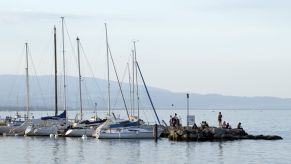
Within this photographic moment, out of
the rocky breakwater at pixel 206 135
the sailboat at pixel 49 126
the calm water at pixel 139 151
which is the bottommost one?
the calm water at pixel 139 151

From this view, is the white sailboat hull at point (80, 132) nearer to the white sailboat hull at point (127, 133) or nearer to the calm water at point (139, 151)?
the calm water at point (139, 151)

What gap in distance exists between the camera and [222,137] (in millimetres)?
73875

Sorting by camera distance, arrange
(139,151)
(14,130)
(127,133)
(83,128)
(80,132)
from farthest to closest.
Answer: (14,130), (83,128), (80,132), (127,133), (139,151)

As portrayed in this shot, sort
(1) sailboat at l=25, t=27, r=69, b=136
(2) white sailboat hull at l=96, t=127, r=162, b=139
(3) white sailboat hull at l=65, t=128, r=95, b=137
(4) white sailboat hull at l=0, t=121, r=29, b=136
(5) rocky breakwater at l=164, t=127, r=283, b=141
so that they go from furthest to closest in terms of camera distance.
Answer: (4) white sailboat hull at l=0, t=121, r=29, b=136 → (1) sailboat at l=25, t=27, r=69, b=136 → (3) white sailboat hull at l=65, t=128, r=95, b=137 → (2) white sailboat hull at l=96, t=127, r=162, b=139 → (5) rocky breakwater at l=164, t=127, r=283, b=141

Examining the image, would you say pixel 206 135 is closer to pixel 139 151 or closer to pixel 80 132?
pixel 139 151

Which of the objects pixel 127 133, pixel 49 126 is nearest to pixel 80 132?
pixel 49 126

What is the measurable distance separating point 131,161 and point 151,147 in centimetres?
1244

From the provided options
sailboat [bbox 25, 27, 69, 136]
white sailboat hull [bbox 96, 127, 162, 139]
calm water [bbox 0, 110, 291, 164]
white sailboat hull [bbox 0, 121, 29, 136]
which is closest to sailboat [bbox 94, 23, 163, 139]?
white sailboat hull [bbox 96, 127, 162, 139]

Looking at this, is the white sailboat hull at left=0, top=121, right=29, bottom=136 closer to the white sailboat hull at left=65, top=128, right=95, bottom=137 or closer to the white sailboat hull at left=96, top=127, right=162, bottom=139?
the white sailboat hull at left=65, top=128, right=95, bottom=137

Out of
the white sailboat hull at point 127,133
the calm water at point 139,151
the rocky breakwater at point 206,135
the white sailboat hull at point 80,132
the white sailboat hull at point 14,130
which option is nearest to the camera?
the calm water at point 139,151

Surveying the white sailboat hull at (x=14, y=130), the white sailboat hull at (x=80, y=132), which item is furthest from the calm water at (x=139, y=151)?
the white sailboat hull at (x=14, y=130)

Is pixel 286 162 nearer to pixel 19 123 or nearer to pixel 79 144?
pixel 79 144

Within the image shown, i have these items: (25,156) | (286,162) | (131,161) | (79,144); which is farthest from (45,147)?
(286,162)

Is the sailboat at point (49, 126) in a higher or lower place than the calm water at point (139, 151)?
higher
